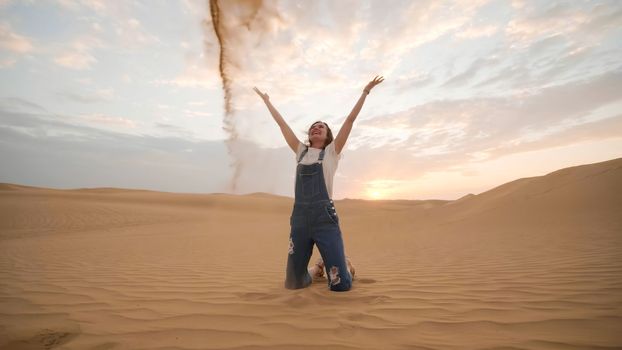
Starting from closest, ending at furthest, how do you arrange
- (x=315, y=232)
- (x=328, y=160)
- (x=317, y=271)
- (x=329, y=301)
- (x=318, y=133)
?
(x=329, y=301) → (x=315, y=232) → (x=328, y=160) → (x=318, y=133) → (x=317, y=271)

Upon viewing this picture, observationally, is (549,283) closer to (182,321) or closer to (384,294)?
(384,294)

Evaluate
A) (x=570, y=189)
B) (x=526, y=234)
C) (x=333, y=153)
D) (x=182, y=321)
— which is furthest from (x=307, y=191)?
(x=570, y=189)

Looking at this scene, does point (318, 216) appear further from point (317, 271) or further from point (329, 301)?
point (317, 271)

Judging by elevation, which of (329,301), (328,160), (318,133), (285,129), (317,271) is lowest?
(329,301)

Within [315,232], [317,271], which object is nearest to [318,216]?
[315,232]

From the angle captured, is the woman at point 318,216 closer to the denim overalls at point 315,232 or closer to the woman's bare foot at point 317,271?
the denim overalls at point 315,232

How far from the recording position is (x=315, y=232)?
10.8 feet

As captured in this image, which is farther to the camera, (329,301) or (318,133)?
(318,133)

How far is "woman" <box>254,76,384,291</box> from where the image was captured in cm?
327

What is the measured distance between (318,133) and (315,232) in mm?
1131

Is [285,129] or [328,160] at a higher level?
[285,129]

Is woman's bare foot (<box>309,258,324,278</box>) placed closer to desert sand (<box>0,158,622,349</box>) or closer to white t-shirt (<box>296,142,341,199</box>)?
desert sand (<box>0,158,622,349</box>)

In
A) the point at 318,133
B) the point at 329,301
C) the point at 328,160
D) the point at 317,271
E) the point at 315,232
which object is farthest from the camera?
the point at 317,271

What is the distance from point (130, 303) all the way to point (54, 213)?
17675 mm
